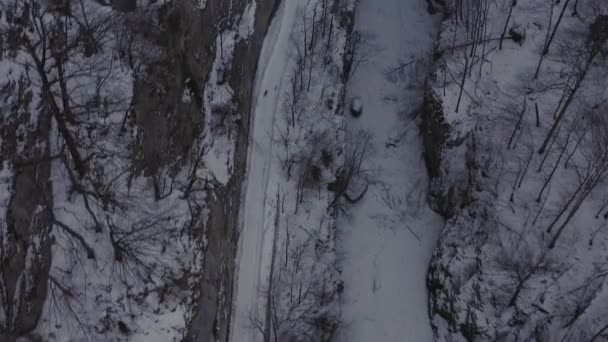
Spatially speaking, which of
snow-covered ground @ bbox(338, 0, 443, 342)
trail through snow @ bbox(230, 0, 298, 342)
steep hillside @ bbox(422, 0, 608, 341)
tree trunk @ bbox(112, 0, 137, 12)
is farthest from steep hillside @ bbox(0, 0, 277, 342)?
steep hillside @ bbox(422, 0, 608, 341)

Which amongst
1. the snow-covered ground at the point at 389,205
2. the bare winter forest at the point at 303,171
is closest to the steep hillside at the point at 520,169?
the bare winter forest at the point at 303,171

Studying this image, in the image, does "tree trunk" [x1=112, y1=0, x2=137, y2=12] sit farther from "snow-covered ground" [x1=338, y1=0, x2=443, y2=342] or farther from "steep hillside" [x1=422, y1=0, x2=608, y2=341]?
"steep hillside" [x1=422, y1=0, x2=608, y2=341]

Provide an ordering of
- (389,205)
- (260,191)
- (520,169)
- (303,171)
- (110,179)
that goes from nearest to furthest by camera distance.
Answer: (110,179) → (520,169) → (260,191) → (303,171) → (389,205)

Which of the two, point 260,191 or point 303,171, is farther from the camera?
point 303,171

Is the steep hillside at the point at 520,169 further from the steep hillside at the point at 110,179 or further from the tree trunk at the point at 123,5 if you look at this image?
the tree trunk at the point at 123,5

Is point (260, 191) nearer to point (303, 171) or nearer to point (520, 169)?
point (303, 171)

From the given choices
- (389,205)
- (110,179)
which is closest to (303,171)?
(389,205)
